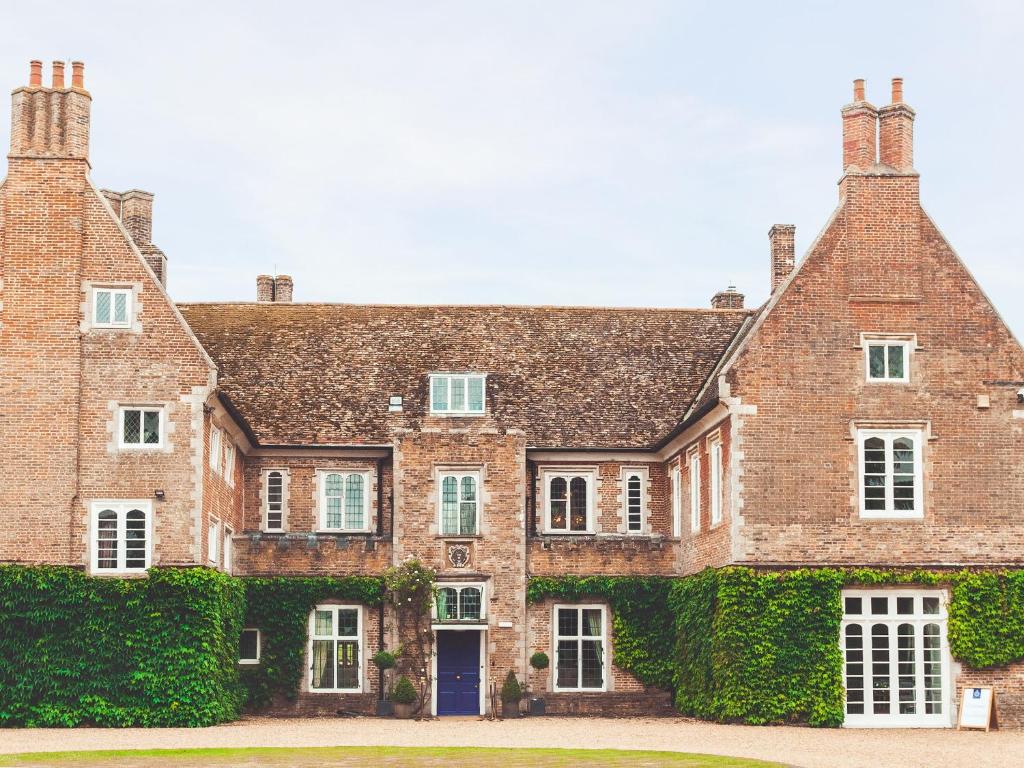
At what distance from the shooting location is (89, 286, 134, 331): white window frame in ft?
112

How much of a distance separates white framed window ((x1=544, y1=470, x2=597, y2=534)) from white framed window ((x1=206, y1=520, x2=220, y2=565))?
8.50 meters

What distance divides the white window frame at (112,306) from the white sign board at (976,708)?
1938 centimetres

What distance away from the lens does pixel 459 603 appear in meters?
38.1

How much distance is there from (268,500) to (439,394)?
5.07 meters

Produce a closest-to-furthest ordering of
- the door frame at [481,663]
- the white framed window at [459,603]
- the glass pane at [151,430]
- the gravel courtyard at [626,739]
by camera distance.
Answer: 1. the gravel courtyard at [626,739]
2. the glass pane at [151,430]
3. the door frame at [481,663]
4. the white framed window at [459,603]

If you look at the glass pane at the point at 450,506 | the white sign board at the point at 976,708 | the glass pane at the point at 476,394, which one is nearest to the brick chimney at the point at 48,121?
the glass pane at the point at 476,394

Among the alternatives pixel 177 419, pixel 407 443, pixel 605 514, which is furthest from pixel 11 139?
pixel 605 514

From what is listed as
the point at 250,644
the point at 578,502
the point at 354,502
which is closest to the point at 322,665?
the point at 250,644

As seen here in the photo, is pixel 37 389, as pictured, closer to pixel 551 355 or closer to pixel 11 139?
pixel 11 139

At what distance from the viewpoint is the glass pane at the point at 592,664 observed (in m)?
38.6

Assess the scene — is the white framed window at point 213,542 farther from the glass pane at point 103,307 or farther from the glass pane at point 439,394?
the glass pane at point 439,394

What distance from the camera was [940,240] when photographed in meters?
34.9

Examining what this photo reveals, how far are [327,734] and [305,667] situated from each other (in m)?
6.99

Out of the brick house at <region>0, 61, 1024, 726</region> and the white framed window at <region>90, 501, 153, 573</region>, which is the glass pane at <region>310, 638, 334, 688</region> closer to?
the brick house at <region>0, 61, 1024, 726</region>
